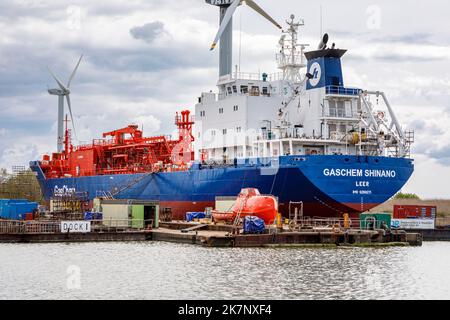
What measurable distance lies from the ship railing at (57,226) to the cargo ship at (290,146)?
6.89 metres

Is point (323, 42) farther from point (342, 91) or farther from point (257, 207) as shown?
point (257, 207)

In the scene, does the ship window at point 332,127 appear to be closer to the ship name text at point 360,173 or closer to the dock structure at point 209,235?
the ship name text at point 360,173

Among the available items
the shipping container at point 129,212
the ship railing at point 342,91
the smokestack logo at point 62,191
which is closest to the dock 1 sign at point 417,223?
the ship railing at point 342,91

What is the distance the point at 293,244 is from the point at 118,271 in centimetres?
1255

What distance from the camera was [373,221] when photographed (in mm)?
50688

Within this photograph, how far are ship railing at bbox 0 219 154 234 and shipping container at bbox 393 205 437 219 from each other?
1847cm

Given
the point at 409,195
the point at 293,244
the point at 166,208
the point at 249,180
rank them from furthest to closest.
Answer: the point at 409,195, the point at 166,208, the point at 249,180, the point at 293,244

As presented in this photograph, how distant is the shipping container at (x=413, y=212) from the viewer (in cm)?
6250

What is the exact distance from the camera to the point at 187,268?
120 feet

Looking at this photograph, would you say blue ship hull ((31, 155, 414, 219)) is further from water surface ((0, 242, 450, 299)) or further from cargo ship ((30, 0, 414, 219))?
water surface ((0, 242, 450, 299))

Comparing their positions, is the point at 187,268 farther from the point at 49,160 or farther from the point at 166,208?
the point at 49,160

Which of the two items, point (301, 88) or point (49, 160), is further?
point (49, 160)
